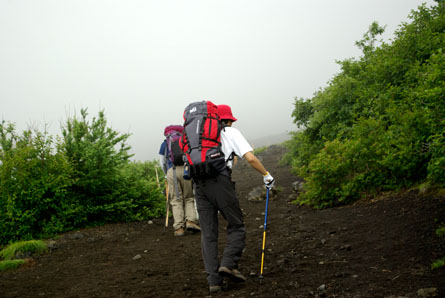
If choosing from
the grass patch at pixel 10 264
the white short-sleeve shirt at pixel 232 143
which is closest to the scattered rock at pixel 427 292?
the white short-sleeve shirt at pixel 232 143

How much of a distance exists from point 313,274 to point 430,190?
3592 mm

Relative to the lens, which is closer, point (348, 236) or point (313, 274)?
point (313, 274)

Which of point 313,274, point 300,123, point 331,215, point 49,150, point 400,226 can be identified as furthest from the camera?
point 300,123

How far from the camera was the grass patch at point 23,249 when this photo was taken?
8.20 meters

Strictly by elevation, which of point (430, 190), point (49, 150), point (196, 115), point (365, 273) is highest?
point (49, 150)

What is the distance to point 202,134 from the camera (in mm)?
4934

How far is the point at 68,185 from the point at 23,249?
1.99 metres

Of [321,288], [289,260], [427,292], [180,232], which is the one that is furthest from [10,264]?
[427,292]

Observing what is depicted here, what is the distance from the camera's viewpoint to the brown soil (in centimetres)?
442

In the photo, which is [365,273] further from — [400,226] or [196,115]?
[196,115]

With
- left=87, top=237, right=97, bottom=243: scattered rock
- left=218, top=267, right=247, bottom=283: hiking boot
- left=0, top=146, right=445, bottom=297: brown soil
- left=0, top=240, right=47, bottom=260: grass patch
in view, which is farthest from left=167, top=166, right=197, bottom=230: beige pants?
left=218, top=267, right=247, bottom=283: hiking boot

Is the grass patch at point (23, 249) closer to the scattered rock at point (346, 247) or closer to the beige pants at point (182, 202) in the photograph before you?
the beige pants at point (182, 202)

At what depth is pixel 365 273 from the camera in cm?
455

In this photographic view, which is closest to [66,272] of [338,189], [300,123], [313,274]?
[313,274]
